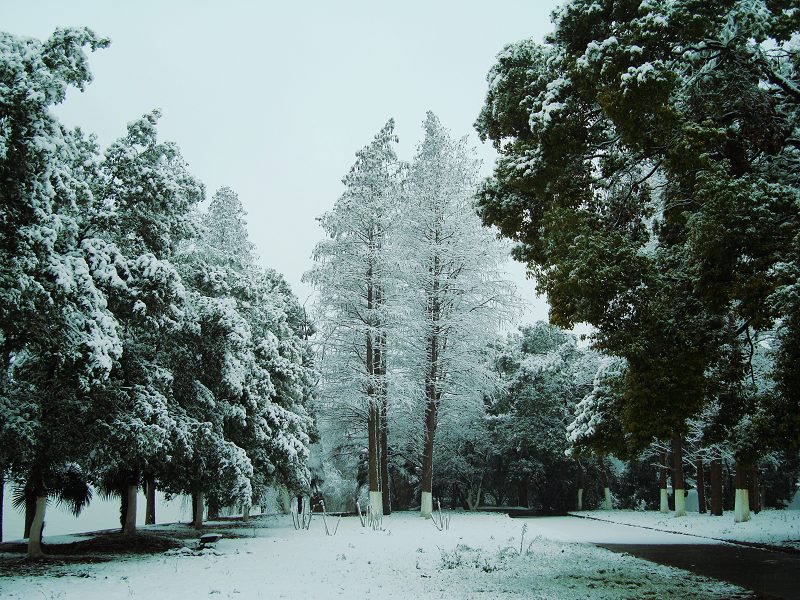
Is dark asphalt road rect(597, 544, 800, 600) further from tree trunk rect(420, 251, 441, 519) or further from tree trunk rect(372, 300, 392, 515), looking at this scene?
tree trunk rect(420, 251, 441, 519)

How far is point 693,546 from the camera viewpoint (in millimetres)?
17328

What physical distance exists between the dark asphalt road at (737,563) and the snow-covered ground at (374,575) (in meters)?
0.56

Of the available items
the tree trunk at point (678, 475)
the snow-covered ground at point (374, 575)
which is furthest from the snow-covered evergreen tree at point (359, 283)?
the tree trunk at point (678, 475)

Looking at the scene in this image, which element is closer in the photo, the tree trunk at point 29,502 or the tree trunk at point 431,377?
the tree trunk at point 29,502

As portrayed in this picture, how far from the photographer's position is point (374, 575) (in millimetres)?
11555

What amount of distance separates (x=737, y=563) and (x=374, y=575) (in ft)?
24.1

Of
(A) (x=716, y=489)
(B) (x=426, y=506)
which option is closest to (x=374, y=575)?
(B) (x=426, y=506)

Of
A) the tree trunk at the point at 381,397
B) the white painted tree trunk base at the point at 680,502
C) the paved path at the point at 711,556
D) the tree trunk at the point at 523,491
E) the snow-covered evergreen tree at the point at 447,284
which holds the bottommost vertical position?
the tree trunk at the point at 523,491

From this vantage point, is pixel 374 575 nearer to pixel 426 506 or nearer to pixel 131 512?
pixel 131 512

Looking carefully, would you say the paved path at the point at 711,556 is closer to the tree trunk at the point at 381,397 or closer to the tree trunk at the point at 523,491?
the tree trunk at the point at 381,397

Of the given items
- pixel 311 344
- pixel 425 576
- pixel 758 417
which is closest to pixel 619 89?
pixel 758 417

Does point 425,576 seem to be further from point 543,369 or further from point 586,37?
point 543,369

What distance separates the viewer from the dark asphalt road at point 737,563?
33.9ft

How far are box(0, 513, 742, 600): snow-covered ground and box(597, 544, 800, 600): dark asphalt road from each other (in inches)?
22.1
